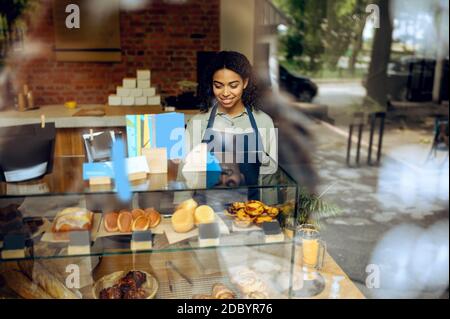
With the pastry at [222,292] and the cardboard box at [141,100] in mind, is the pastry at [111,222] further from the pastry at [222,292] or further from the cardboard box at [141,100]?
the cardboard box at [141,100]

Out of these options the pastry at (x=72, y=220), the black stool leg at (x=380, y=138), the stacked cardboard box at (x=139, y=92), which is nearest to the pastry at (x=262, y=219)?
the pastry at (x=72, y=220)

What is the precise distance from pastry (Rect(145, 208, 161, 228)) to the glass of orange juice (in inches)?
20.9

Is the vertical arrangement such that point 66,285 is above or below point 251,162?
below

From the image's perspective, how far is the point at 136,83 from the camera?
4199mm

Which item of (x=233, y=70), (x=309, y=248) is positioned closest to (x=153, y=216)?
(x=309, y=248)

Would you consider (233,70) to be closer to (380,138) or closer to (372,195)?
(372,195)

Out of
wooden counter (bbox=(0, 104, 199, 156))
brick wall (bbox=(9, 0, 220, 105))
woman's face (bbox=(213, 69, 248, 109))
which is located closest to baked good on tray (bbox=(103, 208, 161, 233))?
woman's face (bbox=(213, 69, 248, 109))

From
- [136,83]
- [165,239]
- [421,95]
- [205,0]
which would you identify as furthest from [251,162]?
[421,95]

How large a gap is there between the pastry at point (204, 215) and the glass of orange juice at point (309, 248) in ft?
1.15

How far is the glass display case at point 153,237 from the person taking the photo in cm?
150

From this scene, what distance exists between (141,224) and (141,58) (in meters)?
3.62

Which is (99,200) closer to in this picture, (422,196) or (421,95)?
(422,196)

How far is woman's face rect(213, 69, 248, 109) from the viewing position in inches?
82.3
